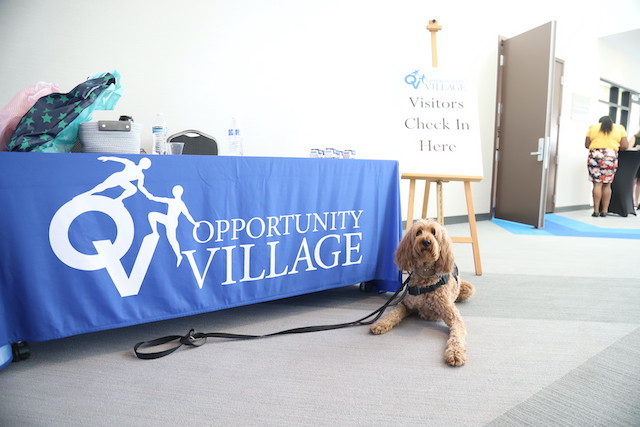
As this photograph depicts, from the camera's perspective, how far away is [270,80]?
3158mm

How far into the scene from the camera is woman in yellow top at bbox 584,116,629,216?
5766mm

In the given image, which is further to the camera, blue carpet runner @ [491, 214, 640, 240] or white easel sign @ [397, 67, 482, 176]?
blue carpet runner @ [491, 214, 640, 240]

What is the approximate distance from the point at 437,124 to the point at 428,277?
51.3 inches

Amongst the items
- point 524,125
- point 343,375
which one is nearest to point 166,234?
point 343,375

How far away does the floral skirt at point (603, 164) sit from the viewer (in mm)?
5840

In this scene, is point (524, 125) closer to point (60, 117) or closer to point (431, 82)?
point (431, 82)

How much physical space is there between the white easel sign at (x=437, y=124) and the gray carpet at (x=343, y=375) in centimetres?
102

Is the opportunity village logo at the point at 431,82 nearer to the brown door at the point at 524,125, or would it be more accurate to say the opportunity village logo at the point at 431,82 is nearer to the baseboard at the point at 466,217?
the baseboard at the point at 466,217

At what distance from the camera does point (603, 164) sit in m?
5.92

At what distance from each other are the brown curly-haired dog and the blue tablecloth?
0.36m

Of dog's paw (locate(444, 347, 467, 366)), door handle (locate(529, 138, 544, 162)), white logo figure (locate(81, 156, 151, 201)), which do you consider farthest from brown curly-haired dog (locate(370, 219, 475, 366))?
door handle (locate(529, 138, 544, 162))

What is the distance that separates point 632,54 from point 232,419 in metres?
10.2

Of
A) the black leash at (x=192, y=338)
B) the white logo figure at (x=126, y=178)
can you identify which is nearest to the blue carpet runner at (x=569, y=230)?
the black leash at (x=192, y=338)

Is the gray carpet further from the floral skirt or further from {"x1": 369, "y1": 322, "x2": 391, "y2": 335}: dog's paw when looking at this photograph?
the floral skirt
